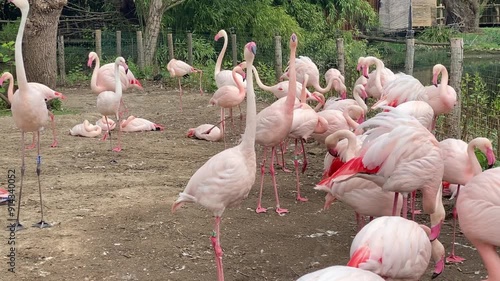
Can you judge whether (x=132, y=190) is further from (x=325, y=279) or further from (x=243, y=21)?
(x=243, y=21)

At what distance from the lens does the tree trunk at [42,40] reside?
10.9m

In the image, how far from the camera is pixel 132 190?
5.85 metres

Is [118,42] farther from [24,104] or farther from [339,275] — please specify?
[339,275]

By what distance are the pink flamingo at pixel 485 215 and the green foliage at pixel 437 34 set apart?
757 inches

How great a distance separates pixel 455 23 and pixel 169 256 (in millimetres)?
22621

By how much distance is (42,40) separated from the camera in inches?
440

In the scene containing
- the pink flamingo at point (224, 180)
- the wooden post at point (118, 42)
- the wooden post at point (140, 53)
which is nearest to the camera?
the pink flamingo at point (224, 180)

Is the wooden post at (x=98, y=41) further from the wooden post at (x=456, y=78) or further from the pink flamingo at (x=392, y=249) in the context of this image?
the pink flamingo at (x=392, y=249)

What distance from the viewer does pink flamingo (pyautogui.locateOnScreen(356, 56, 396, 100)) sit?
7453 mm

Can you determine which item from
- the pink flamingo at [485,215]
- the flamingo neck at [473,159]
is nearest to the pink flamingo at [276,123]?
the flamingo neck at [473,159]

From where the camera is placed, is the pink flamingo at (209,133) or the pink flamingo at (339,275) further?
the pink flamingo at (209,133)

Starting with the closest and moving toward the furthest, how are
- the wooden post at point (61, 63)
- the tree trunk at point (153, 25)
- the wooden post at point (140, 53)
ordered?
the wooden post at point (61, 63) → the wooden post at point (140, 53) → the tree trunk at point (153, 25)

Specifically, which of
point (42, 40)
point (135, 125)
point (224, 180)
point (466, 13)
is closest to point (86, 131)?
point (135, 125)

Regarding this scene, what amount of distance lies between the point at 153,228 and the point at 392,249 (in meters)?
2.27
